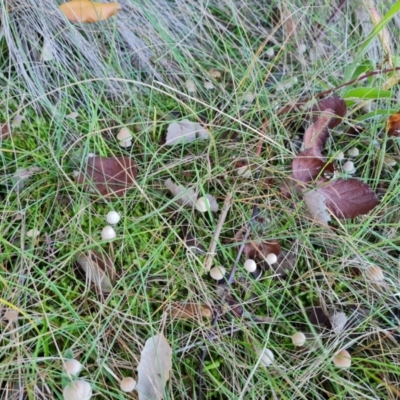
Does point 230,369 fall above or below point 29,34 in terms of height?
below

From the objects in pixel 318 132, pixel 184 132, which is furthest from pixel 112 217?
pixel 318 132

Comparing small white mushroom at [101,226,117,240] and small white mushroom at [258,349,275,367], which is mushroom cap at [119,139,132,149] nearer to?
small white mushroom at [101,226,117,240]

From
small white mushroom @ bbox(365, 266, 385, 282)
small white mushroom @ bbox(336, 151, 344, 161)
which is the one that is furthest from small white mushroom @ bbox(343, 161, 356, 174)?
small white mushroom @ bbox(365, 266, 385, 282)

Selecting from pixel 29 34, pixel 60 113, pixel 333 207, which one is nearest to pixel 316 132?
pixel 333 207

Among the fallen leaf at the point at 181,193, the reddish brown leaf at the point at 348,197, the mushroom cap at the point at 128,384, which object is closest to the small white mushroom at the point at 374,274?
the reddish brown leaf at the point at 348,197

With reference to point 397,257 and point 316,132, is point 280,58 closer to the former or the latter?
point 316,132
